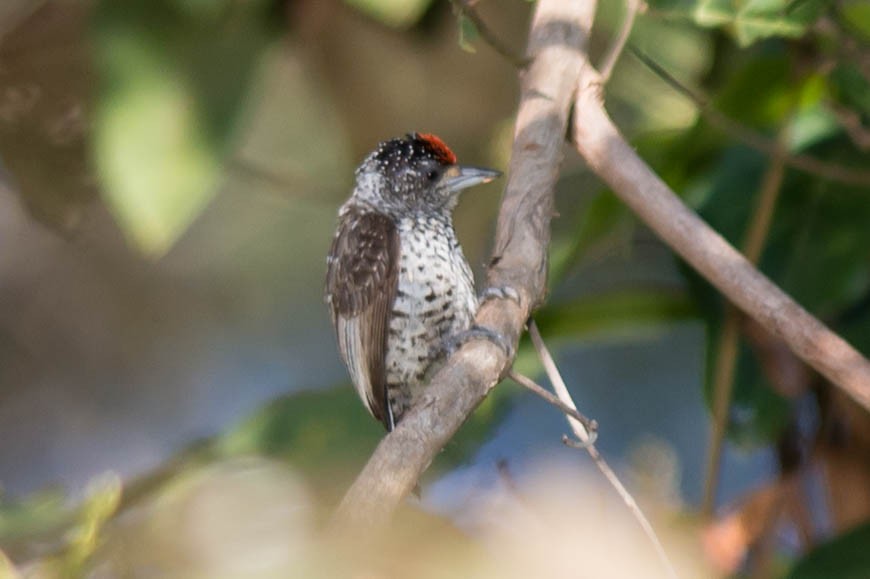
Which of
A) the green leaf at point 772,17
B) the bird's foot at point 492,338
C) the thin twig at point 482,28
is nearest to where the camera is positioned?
the bird's foot at point 492,338

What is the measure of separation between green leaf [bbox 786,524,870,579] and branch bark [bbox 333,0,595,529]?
137 cm

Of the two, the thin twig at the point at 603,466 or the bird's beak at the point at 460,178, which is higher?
the thin twig at the point at 603,466

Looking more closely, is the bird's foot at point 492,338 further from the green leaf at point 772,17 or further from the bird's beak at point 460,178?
the bird's beak at point 460,178

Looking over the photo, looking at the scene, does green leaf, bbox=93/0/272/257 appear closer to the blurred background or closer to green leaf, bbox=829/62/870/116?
the blurred background

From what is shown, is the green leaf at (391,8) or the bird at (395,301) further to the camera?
the green leaf at (391,8)

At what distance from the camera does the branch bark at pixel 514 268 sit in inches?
59.2

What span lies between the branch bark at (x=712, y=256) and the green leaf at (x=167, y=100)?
1.22m

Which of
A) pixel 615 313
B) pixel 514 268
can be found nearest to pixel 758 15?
pixel 514 268

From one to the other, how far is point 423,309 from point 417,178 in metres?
0.46

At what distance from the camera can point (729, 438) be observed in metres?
3.36

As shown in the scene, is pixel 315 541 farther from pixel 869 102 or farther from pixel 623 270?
pixel 623 270

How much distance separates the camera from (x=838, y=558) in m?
2.94

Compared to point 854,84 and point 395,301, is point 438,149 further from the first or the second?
point 854,84

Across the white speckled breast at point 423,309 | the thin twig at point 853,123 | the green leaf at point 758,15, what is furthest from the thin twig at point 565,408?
the thin twig at point 853,123
